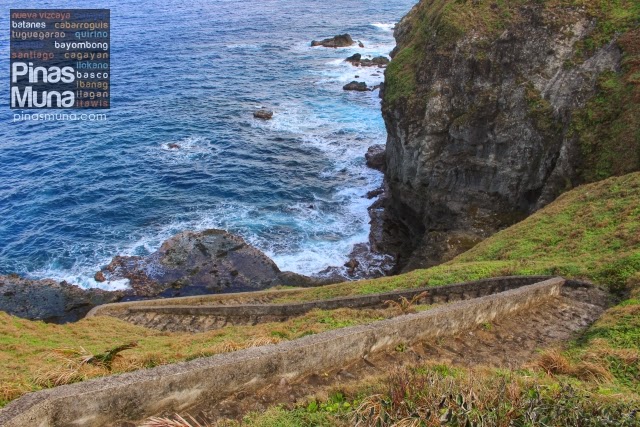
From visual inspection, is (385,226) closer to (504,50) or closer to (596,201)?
(504,50)

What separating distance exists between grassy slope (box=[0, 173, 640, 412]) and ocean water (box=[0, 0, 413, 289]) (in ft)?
49.7

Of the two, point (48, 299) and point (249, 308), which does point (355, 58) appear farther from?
point (249, 308)

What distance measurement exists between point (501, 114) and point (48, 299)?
3032 cm

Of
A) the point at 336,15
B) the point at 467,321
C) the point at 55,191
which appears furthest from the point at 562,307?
the point at 336,15

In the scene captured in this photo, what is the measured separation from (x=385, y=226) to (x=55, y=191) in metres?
27.8

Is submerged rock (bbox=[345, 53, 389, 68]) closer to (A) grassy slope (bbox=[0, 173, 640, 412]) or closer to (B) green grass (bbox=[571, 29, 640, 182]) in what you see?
(B) green grass (bbox=[571, 29, 640, 182])

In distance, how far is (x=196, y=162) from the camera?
46125 millimetres

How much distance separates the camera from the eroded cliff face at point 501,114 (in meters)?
25.8

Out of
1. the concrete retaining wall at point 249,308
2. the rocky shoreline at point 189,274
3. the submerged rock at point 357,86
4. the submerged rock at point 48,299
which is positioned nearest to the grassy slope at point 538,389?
the concrete retaining wall at point 249,308

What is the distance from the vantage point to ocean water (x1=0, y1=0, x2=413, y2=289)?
35312mm

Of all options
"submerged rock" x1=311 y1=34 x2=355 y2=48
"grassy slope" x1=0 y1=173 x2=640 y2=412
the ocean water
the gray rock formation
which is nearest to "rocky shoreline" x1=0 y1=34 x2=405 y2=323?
the ocean water

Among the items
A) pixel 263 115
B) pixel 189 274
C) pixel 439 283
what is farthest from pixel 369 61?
pixel 439 283

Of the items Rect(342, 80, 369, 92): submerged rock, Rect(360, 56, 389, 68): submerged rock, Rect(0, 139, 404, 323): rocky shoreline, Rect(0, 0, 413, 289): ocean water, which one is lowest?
Rect(0, 139, 404, 323): rocky shoreline

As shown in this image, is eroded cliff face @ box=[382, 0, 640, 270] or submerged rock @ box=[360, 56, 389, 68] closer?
eroded cliff face @ box=[382, 0, 640, 270]
